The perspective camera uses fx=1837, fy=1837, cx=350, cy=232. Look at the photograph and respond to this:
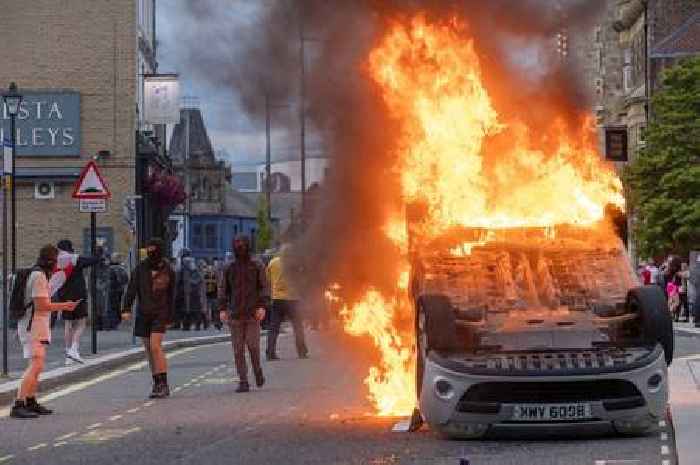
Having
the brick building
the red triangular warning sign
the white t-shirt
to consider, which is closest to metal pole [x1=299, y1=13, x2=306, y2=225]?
the white t-shirt

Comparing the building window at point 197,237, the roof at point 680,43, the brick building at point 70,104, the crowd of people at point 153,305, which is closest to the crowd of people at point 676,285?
the brick building at point 70,104

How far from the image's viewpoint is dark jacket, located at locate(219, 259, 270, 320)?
21594 mm

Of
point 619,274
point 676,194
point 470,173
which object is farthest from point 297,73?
point 676,194

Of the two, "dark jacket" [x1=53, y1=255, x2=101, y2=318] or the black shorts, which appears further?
"dark jacket" [x1=53, y1=255, x2=101, y2=318]

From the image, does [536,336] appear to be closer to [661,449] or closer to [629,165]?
[661,449]

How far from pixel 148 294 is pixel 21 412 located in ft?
9.16

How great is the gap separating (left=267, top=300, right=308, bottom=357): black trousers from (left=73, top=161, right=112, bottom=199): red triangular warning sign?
12.7ft

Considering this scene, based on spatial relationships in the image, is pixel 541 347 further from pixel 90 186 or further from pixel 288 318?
pixel 90 186

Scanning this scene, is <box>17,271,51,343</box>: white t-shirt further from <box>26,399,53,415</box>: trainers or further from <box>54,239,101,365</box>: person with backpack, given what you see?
<box>54,239,101,365</box>: person with backpack

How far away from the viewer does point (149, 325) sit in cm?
2077

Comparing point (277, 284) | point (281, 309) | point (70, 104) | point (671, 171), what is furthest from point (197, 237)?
point (281, 309)

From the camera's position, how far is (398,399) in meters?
17.6

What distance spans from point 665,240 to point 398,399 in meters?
56.2

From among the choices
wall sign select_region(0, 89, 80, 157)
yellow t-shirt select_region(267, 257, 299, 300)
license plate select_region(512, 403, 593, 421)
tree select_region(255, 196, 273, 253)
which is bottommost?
license plate select_region(512, 403, 593, 421)
